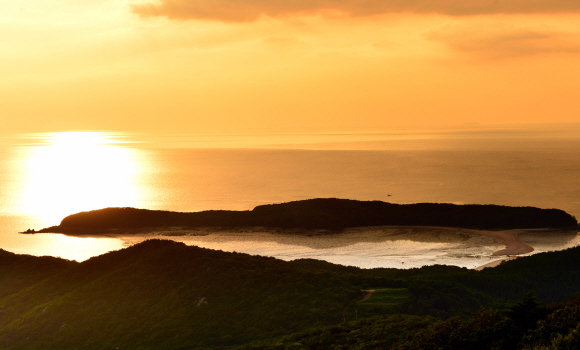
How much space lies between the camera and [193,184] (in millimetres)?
133750

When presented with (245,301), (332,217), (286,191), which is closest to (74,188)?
(286,191)

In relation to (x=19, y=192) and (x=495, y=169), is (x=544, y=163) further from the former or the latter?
(x=19, y=192)

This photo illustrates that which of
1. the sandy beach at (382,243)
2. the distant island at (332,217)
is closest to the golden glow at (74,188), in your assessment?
the distant island at (332,217)

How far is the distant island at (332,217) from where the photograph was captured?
71.5 metres

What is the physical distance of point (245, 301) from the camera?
119 ft

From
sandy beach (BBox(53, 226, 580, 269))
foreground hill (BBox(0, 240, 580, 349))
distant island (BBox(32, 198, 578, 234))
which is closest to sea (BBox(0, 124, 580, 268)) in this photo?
sandy beach (BBox(53, 226, 580, 269))

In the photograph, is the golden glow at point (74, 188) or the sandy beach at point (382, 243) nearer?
the sandy beach at point (382, 243)

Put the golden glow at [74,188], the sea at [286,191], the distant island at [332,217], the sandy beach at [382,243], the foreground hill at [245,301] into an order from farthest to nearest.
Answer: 1. the golden glow at [74,188]
2. the distant island at [332,217]
3. the sea at [286,191]
4. the sandy beach at [382,243]
5. the foreground hill at [245,301]

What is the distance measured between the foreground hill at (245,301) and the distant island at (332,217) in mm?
25543

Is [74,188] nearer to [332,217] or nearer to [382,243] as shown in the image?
[332,217]

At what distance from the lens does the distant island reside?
7150 centimetres

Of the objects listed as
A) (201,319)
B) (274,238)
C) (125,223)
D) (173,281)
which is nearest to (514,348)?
(201,319)

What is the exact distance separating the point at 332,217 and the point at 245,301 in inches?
1556

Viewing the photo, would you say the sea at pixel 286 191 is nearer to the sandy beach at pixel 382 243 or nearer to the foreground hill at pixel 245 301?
the sandy beach at pixel 382 243
